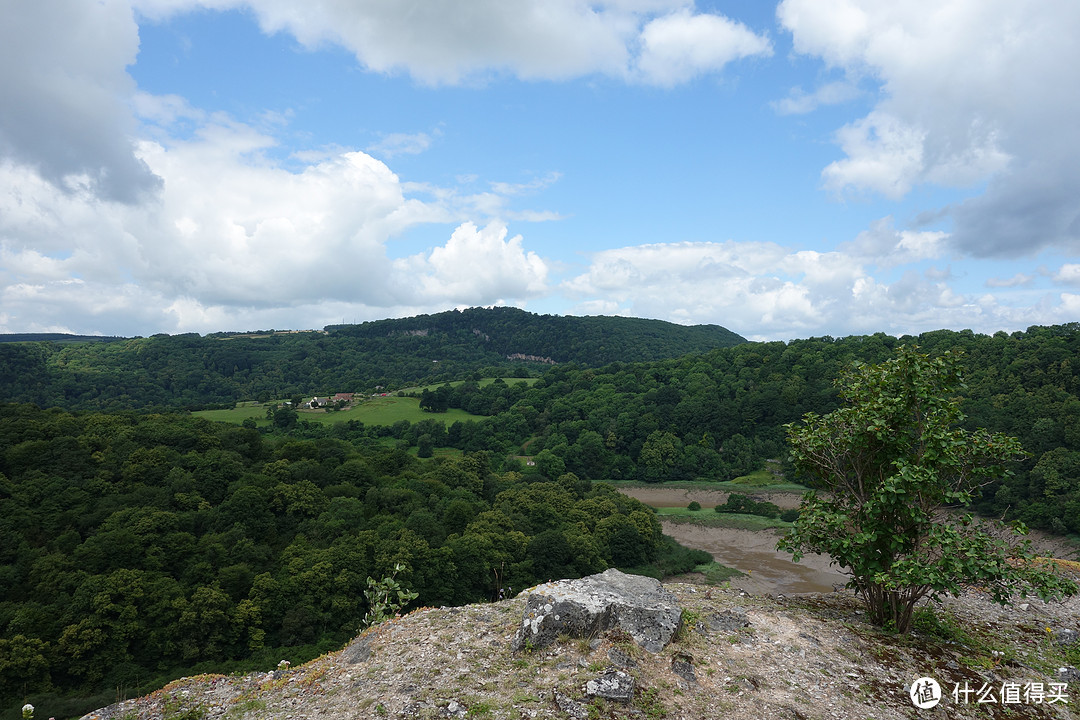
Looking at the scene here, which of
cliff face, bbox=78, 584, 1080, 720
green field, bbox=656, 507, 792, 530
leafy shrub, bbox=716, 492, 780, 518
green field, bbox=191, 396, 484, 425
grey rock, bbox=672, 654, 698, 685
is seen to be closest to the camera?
cliff face, bbox=78, 584, 1080, 720

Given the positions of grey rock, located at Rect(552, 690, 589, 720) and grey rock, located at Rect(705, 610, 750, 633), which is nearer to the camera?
grey rock, located at Rect(552, 690, 589, 720)

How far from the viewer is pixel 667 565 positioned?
40.9 meters

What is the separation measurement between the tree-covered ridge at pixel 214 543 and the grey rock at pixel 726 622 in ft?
27.8

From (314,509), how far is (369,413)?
6193 centimetres

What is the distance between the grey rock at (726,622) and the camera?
1003cm

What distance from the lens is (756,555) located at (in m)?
45.4

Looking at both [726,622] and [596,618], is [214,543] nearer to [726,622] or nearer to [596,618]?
[596,618]

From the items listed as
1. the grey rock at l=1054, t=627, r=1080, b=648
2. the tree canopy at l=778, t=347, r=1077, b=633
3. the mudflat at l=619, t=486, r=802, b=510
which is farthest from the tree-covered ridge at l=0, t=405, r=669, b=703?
the mudflat at l=619, t=486, r=802, b=510

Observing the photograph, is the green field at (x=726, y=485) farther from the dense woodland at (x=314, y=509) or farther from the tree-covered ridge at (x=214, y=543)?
the tree-covered ridge at (x=214, y=543)

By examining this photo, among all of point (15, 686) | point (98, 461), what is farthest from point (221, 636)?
point (98, 461)

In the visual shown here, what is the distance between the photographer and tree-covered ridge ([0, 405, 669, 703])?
2347cm

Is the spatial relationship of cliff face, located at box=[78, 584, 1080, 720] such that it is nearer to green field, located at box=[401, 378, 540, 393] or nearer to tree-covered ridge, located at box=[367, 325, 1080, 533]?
tree-covered ridge, located at box=[367, 325, 1080, 533]

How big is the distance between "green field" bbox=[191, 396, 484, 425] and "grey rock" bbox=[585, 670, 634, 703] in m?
87.5

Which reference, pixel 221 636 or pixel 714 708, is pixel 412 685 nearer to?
pixel 714 708
